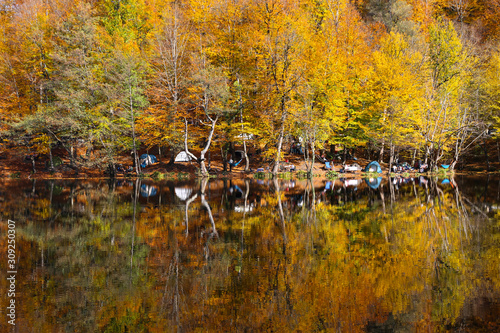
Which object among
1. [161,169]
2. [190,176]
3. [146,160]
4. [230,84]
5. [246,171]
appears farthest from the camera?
[146,160]

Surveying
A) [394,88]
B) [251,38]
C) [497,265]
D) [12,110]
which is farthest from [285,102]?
[12,110]

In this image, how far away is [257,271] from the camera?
642 centimetres

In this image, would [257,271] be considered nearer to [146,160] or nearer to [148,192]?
[148,192]

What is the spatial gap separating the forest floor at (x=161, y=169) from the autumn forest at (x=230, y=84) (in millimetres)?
1420

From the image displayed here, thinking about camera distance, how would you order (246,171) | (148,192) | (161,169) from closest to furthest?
(148,192), (246,171), (161,169)

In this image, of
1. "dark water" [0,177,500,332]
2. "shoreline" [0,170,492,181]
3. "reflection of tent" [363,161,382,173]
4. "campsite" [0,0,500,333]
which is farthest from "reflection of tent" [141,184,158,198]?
"reflection of tent" [363,161,382,173]

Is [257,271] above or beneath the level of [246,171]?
beneath

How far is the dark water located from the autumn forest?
64.1ft

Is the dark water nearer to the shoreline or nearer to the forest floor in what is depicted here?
the shoreline

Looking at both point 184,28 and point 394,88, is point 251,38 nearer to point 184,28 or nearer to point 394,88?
point 184,28

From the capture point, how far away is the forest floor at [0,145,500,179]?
32.9 m

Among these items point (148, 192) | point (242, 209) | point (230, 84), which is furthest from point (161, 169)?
point (242, 209)

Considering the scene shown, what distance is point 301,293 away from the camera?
215 inches

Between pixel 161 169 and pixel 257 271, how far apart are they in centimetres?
2982
